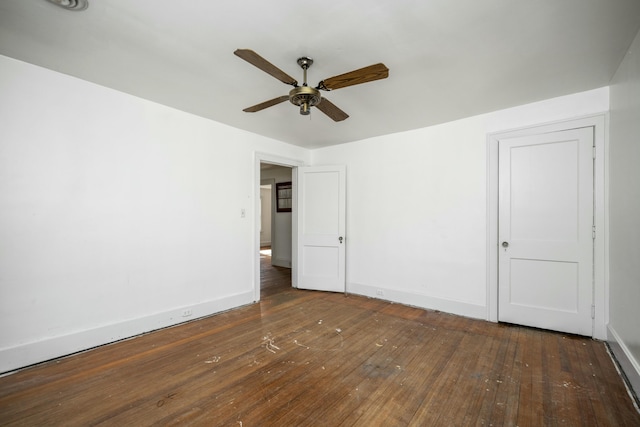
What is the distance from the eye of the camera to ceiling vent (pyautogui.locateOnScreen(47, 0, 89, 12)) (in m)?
1.59

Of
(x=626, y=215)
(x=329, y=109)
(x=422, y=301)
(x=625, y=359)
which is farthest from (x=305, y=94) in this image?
(x=625, y=359)

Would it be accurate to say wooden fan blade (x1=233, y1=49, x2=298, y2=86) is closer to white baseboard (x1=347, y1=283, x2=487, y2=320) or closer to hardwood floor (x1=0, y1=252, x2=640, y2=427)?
hardwood floor (x1=0, y1=252, x2=640, y2=427)

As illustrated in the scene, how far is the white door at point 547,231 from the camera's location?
9.23ft

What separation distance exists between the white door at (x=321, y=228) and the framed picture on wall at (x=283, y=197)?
6.04 feet

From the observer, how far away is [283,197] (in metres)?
6.68

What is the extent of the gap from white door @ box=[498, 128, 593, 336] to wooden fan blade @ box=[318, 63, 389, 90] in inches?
88.2

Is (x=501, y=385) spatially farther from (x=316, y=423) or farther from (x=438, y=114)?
(x=438, y=114)

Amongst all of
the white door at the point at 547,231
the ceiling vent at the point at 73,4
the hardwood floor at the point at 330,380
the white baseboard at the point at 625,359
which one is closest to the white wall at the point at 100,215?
the hardwood floor at the point at 330,380

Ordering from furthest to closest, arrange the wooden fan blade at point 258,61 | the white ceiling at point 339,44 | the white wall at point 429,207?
the white wall at point 429,207 → the white ceiling at point 339,44 → the wooden fan blade at point 258,61

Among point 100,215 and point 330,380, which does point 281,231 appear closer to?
point 100,215

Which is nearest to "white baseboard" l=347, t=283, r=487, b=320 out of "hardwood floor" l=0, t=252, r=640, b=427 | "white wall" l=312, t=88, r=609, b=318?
"white wall" l=312, t=88, r=609, b=318

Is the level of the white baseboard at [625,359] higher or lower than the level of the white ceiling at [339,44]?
lower

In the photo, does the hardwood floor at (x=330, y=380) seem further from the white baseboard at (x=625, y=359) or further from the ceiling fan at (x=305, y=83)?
the ceiling fan at (x=305, y=83)

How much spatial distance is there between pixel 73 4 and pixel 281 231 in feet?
17.8
